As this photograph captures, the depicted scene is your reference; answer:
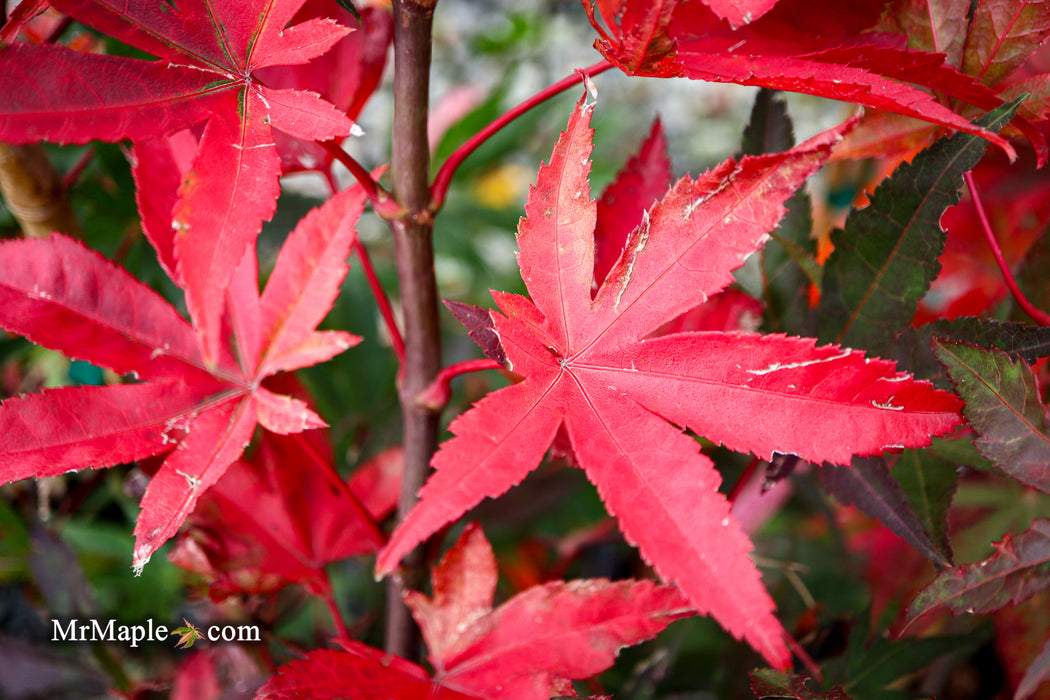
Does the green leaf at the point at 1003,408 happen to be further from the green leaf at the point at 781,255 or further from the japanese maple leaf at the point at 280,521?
the japanese maple leaf at the point at 280,521

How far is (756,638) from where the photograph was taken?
27 cm

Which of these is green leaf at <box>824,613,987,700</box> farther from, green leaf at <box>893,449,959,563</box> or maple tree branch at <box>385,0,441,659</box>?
maple tree branch at <box>385,0,441,659</box>

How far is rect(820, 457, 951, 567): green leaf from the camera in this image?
0.36 meters

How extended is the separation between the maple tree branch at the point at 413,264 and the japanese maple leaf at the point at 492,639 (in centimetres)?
5

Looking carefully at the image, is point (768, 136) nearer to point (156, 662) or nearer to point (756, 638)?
point (756, 638)

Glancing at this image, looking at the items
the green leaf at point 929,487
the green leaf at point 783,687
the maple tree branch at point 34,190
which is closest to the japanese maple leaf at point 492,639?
the green leaf at point 783,687

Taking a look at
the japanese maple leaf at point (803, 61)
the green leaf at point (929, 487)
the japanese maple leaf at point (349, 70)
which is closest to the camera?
the japanese maple leaf at point (803, 61)

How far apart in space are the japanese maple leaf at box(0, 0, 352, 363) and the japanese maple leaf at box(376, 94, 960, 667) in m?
→ 0.12

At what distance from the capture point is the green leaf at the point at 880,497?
1.19 ft

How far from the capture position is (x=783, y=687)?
0.32 meters

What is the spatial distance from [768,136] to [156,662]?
84cm

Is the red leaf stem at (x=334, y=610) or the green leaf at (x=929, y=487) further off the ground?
the green leaf at (x=929, y=487)

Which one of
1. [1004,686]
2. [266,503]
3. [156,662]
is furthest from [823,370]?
[156,662]

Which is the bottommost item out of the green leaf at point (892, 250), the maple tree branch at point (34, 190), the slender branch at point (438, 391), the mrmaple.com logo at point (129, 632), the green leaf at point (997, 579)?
the mrmaple.com logo at point (129, 632)
